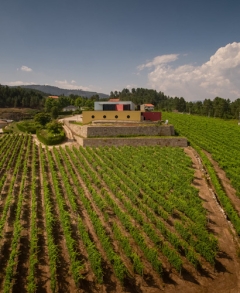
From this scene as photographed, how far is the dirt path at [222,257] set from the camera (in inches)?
497

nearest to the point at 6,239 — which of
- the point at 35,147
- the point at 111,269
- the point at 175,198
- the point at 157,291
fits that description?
the point at 111,269

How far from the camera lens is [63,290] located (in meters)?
12.2

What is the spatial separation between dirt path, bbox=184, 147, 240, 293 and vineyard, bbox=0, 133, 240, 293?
0.07 meters

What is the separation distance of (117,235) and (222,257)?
292 inches

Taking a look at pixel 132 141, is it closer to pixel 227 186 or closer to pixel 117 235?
pixel 227 186

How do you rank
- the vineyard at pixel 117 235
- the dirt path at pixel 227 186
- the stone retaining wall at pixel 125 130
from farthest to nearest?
the stone retaining wall at pixel 125 130 → the dirt path at pixel 227 186 → the vineyard at pixel 117 235

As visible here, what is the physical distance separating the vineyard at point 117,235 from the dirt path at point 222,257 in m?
0.07

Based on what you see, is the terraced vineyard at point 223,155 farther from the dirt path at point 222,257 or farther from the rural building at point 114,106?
the rural building at point 114,106

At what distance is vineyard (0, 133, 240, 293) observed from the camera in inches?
502

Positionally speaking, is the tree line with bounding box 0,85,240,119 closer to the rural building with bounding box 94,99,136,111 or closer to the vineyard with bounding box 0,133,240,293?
the rural building with bounding box 94,99,136,111

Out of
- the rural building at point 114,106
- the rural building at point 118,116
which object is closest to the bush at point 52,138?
the rural building at point 118,116

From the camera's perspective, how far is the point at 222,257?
14.5 meters

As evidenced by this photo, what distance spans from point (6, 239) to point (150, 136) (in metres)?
30.8

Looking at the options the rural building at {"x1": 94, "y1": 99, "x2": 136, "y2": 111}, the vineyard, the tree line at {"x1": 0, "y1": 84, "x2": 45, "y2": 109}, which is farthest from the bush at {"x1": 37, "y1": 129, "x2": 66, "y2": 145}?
the tree line at {"x1": 0, "y1": 84, "x2": 45, "y2": 109}
